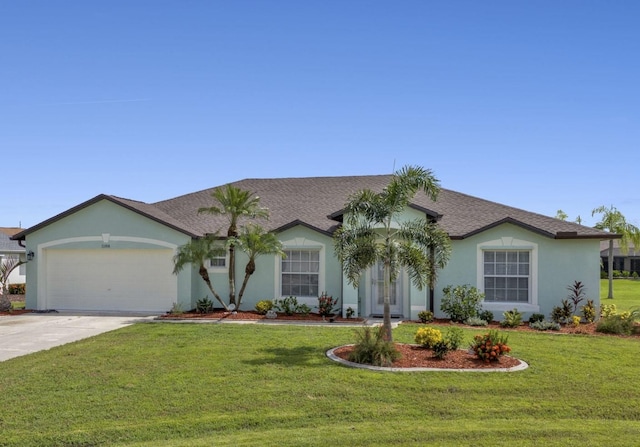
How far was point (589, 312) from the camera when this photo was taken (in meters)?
16.1

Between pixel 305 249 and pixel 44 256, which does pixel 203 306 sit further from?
pixel 44 256

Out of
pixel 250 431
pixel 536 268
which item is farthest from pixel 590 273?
pixel 250 431

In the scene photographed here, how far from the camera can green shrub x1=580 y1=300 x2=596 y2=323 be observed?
16094 millimetres

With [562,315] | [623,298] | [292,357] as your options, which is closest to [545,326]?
[562,315]

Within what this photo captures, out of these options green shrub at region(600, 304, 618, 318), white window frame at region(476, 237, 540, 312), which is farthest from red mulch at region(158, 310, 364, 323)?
green shrub at region(600, 304, 618, 318)

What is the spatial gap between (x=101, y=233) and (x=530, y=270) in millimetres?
15818

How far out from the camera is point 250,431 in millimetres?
6590

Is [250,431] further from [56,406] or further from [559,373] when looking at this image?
[559,373]

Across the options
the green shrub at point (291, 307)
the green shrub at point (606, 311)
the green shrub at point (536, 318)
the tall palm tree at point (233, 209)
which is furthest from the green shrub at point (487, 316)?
the tall palm tree at point (233, 209)

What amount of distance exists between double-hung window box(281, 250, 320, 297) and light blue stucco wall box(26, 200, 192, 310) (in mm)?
3621

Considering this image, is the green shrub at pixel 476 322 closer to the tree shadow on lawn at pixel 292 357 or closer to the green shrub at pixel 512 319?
the green shrub at pixel 512 319

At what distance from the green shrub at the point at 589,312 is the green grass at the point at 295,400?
5.07 m

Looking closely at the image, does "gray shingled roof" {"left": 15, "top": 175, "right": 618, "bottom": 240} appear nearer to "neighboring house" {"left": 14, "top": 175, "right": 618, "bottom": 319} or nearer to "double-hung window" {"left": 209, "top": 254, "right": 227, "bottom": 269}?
"neighboring house" {"left": 14, "top": 175, "right": 618, "bottom": 319}

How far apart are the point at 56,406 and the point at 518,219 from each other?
51.3ft
